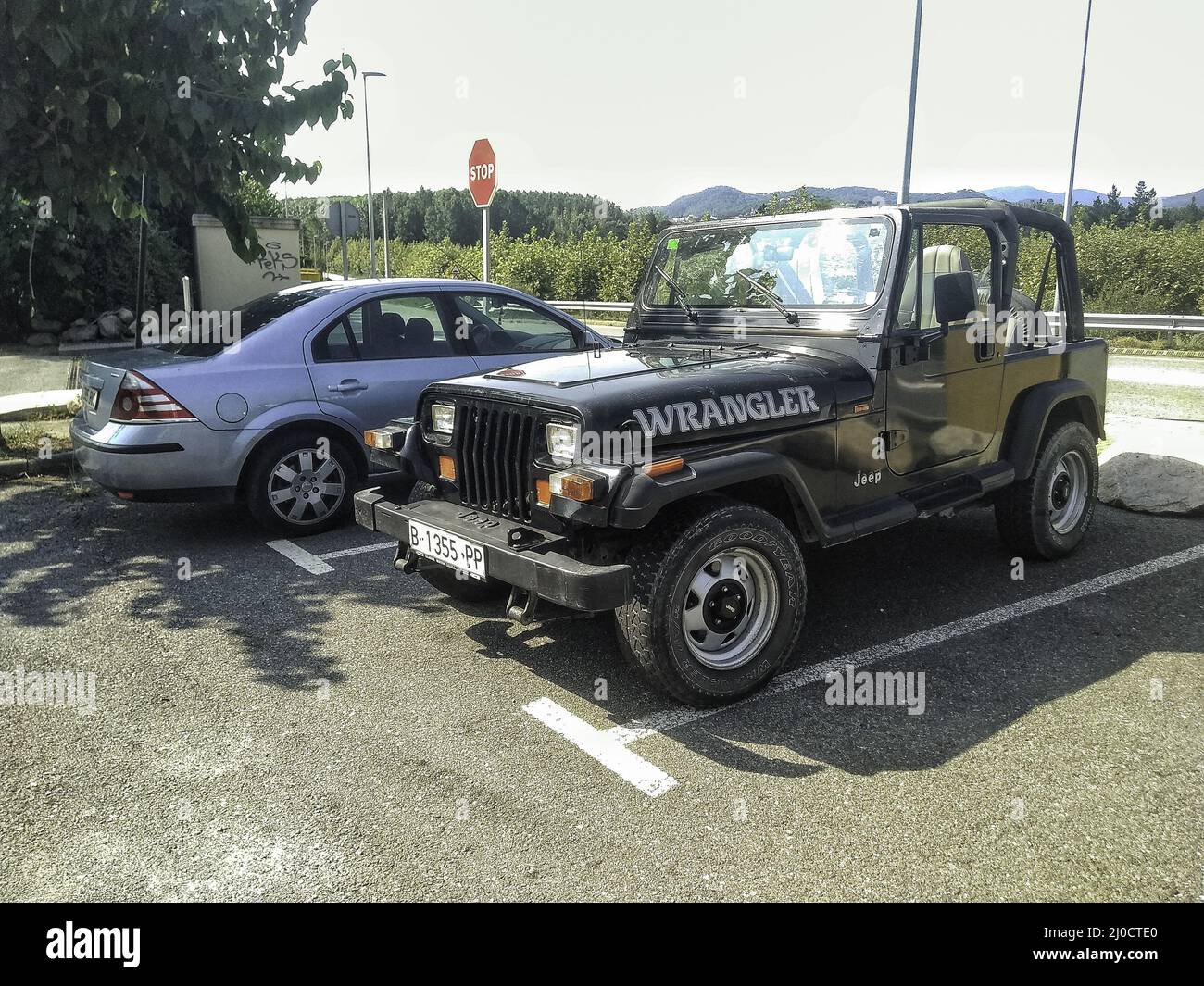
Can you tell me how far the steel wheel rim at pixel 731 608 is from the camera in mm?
4008

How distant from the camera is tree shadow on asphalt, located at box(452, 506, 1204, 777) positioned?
150 inches

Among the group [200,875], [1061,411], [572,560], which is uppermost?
[1061,411]

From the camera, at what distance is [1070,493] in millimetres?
6047

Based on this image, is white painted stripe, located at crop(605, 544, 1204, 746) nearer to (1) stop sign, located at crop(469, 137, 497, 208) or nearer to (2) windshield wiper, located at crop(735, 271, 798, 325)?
(2) windshield wiper, located at crop(735, 271, 798, 325)

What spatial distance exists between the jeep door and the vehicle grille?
1.84m

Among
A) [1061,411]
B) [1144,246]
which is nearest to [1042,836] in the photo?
[1061,411]

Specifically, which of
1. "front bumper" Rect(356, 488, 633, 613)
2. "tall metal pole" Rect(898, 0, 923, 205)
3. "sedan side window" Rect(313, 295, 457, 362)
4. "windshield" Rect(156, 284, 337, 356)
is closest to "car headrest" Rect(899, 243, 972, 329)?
"front bumper" Rect(356, 488, 633, 613)

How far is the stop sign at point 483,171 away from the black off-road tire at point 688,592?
25.3 feet

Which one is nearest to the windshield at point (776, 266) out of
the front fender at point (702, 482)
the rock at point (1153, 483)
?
the front fender at point (702, 482)

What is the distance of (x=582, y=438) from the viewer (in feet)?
12.4

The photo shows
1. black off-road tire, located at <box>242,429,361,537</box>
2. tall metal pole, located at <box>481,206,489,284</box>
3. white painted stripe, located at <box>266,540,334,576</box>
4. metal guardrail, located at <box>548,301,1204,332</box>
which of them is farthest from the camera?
metal guardrail, located at <box>548,301,1204,332</box>
